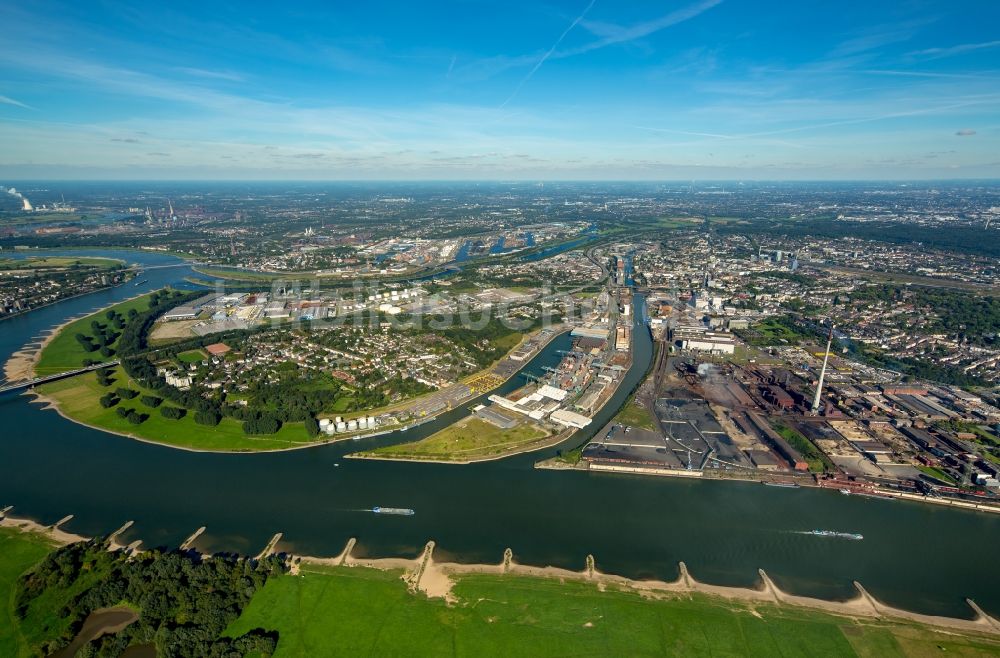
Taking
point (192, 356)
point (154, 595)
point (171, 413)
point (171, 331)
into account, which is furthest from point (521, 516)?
point (171, 331)

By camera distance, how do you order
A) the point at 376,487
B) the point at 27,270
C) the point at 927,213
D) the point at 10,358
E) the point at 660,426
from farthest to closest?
1. the point at 927,213
2. the point at 27,270
3. the point at 10,358
4. the point at 660,426
5. the point at 376,487

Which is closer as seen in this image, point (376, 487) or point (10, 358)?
point (376, 487)

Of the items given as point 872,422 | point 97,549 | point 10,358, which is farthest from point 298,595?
point 10,358

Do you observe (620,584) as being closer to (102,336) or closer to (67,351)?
(67,351)

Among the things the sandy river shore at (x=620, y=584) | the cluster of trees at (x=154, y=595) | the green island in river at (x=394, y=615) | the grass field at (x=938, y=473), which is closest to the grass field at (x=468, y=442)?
the sandy river shore at (x=620, y=584)

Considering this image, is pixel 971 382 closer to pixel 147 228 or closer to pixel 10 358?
pixel 10 358

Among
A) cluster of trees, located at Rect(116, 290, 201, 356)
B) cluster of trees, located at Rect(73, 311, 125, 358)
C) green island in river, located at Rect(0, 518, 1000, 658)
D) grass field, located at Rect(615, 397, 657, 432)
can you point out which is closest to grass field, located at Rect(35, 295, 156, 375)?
cluster of trees, located at Rect(73, 311, 125, 358)

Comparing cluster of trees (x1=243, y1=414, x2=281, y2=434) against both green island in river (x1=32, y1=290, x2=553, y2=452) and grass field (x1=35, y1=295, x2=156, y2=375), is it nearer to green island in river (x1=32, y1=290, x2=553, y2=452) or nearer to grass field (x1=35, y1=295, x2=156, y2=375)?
green island in river (x1=32, y1=290, x2=553, y2=452)

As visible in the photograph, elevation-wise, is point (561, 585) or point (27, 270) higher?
point (27, 270)
